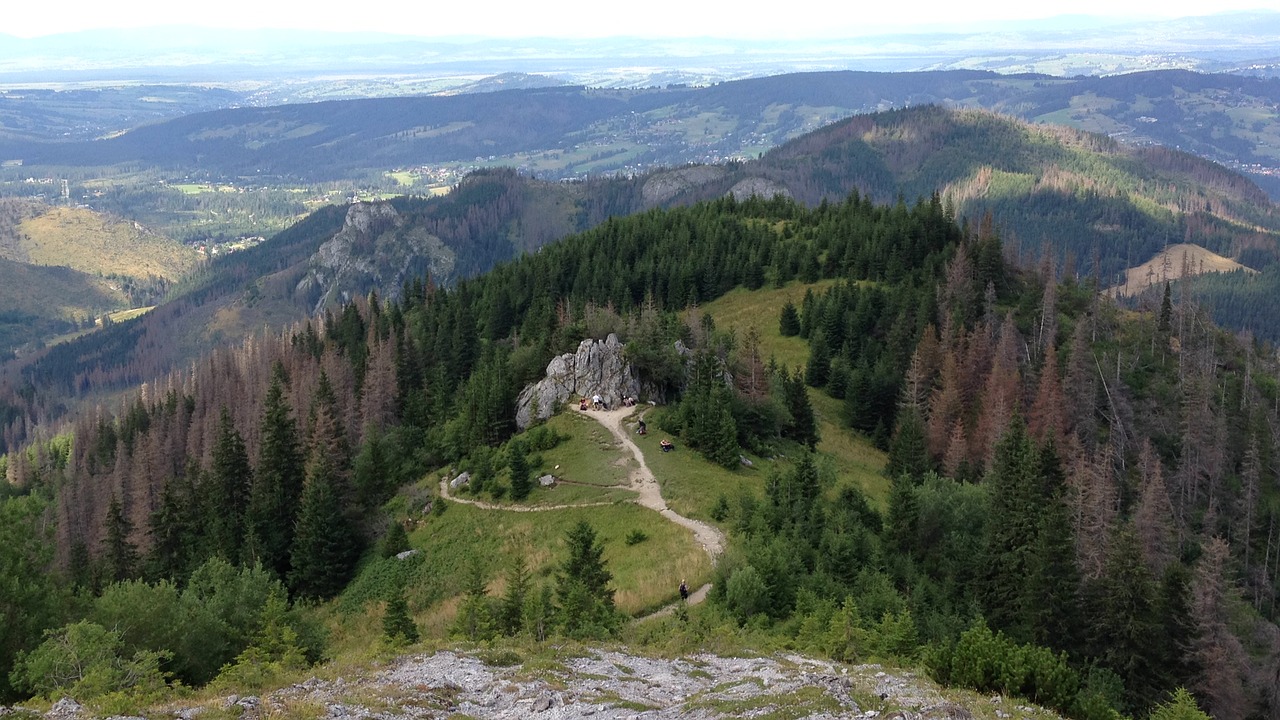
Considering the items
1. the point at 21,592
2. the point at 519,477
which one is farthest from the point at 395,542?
the point at 21,592

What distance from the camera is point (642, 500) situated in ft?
216

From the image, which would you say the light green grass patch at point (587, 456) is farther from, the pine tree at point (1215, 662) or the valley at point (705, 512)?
the pine tree at point (1215, 662)

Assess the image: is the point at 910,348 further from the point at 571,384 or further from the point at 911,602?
the point at 911,602

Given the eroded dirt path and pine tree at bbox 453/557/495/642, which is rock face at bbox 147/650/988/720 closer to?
pine tree at bbox 453/557/495/642

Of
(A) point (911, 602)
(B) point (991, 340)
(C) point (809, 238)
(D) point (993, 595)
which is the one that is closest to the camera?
(A) point (911, 602)

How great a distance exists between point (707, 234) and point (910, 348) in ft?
186

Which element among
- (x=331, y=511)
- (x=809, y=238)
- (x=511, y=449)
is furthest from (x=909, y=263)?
(x=331, y=511)

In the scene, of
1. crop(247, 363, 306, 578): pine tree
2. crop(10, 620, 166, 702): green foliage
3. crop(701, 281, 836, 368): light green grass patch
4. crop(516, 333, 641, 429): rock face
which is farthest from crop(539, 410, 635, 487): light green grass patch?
crop(701, 281, 836, 368): light green grass patch

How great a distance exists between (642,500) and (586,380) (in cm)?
2111

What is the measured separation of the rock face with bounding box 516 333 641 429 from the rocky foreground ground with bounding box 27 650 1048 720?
47206 mm

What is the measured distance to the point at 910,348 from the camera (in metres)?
118

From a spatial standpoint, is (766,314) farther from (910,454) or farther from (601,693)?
(601,693)

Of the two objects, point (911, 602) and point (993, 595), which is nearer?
point (911, 602)

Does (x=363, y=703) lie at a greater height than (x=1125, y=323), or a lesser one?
greater
